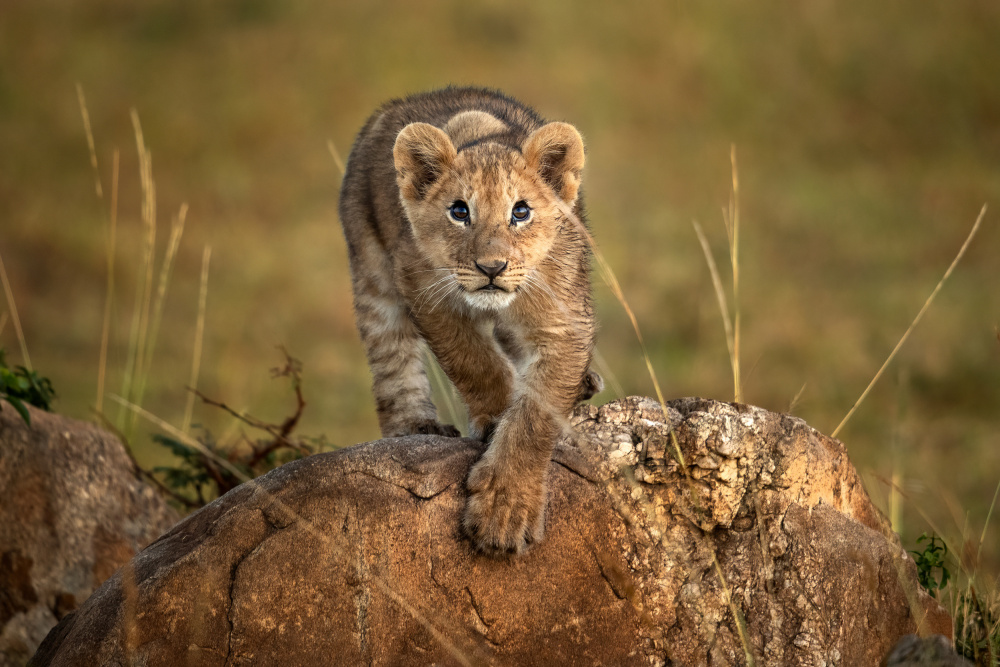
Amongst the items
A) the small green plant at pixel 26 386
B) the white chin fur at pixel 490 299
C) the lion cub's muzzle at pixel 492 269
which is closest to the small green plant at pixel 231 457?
the small green plant at pixel 26 386

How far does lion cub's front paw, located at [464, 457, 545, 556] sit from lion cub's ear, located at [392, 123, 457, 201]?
1675 millimetres

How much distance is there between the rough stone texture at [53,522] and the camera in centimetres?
491

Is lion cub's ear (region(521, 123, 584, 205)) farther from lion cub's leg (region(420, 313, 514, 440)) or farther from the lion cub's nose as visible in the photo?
lion cub's leg (region(420, 313, 514, 440))

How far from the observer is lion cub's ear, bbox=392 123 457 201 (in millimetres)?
4906

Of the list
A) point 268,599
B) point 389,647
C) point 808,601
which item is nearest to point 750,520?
point 808,601

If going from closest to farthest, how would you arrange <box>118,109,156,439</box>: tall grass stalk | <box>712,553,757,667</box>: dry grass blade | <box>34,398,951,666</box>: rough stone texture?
<box>712,553,757,667</box>: dry grass blade → <box>34,398,951,666</box>: rough stone texture → <box>118,109,156,439</box>: tall grass stalk

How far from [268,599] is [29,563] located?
1.94 metres

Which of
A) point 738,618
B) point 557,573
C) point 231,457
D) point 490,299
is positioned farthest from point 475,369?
point 231,457

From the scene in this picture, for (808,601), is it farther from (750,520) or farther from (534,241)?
(534,241)

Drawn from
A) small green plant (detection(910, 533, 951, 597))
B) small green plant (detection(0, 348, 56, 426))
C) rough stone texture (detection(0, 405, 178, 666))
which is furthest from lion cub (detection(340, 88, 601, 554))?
small green plant (detection(0, 348, 56, 426))

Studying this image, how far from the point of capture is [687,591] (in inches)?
147

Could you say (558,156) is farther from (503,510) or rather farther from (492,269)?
(503,510)

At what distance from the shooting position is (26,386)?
5.45m

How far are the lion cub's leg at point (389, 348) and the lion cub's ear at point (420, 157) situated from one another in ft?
2.57
